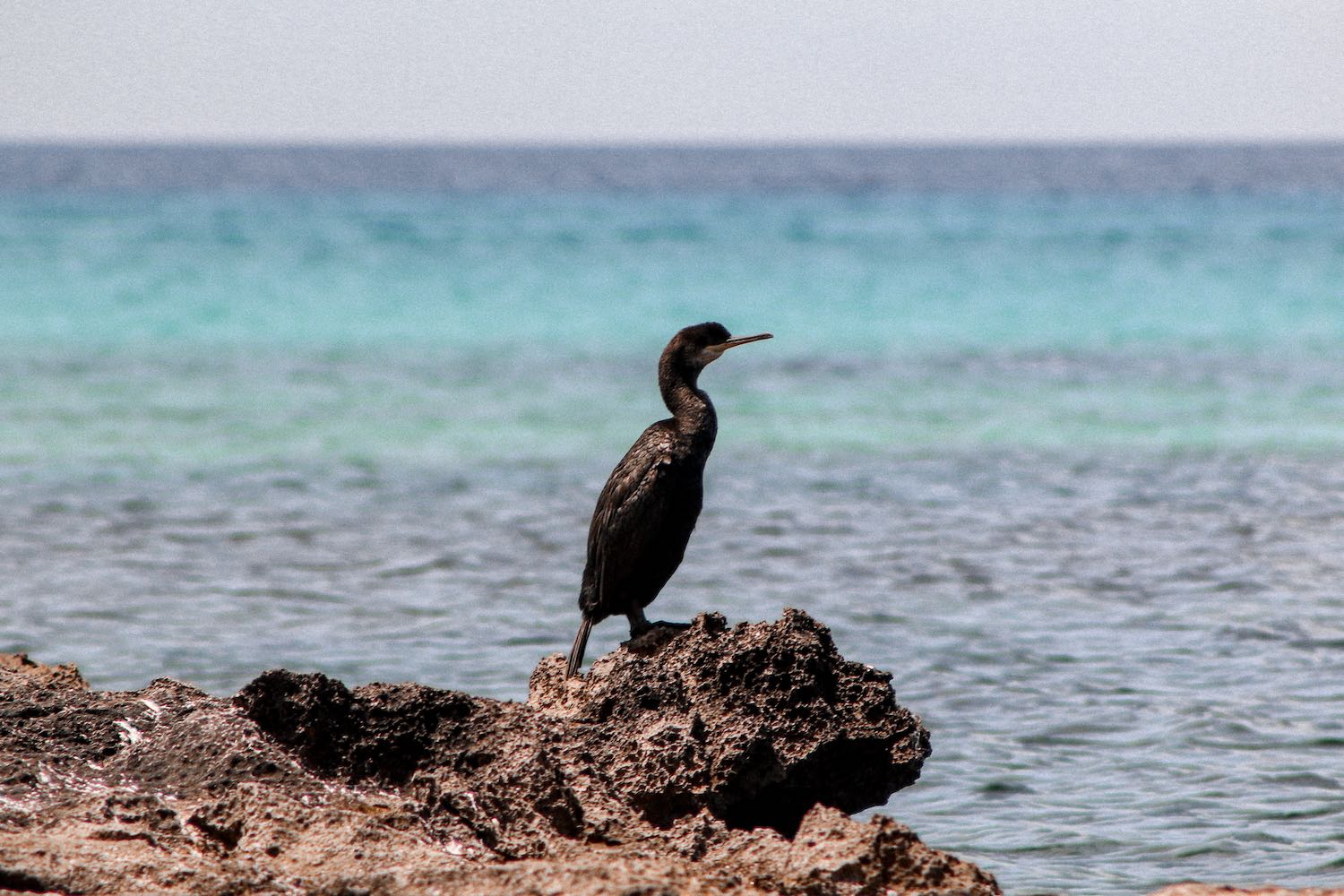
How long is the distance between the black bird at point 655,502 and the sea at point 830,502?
116cm

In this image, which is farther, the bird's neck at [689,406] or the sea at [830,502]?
the sea at [830,502]

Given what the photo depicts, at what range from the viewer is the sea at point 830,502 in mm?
5742

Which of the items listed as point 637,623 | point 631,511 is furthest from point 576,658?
point 631,511

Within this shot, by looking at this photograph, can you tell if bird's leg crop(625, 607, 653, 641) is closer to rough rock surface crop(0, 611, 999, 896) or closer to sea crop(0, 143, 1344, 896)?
rough rock surface crop(0, 611, 999, 896)

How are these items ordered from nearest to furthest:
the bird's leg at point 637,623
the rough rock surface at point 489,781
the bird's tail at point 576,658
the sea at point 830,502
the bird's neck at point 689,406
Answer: the rough rock surface at point 489,781, the bird's tail at point 576,658, the bird's leg at point 637,623, the bird's neck at point 689,406, the sea at point 830,502

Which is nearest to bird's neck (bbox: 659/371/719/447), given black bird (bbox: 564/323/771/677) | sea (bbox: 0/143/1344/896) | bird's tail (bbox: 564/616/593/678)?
black bird (bbox: 564/323/771/677)

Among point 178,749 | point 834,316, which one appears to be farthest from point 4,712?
point 834,316

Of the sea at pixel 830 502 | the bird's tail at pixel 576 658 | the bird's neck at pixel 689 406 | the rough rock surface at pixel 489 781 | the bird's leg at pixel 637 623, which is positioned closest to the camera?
the rough rock surface at pixel 489 781

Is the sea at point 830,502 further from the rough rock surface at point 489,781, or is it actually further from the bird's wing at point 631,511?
the bird's wing at point 631,511

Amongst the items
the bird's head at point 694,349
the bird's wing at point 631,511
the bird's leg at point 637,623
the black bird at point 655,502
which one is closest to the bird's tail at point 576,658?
the black bird at point 655,502

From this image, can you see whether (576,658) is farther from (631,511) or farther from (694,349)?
(694,349)

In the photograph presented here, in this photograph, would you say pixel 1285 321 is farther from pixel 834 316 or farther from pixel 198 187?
pixel 198 187

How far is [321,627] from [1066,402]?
8890mm

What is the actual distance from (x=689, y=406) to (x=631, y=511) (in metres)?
0.36
